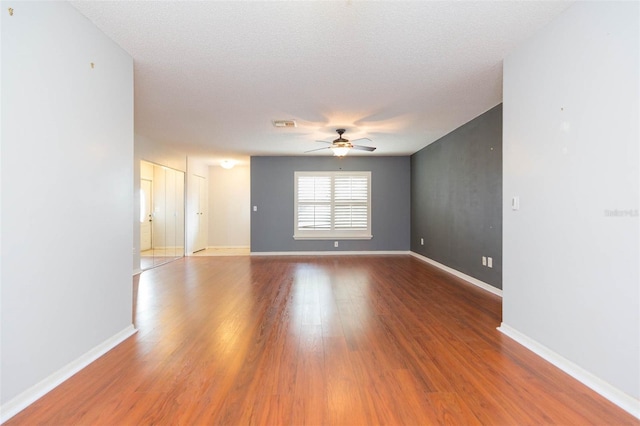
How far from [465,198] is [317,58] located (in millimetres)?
3243

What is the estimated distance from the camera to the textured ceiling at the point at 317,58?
6.65 ft

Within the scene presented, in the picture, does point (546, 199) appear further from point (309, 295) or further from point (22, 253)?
point (22, 253)

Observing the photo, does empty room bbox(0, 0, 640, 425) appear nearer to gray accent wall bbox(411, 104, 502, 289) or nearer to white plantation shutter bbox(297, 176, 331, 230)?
gray accent wall bbox(411, 104, 502, 289)

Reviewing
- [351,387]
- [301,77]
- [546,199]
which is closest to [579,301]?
[546,199]

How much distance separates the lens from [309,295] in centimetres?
379

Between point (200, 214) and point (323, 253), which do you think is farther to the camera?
point (200, 214)

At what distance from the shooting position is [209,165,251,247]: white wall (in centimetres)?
866

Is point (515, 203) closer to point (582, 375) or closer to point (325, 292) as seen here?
point (582, 375)

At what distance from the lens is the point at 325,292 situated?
392 cm

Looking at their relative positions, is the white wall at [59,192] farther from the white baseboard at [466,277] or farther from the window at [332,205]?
the window at [332,205]

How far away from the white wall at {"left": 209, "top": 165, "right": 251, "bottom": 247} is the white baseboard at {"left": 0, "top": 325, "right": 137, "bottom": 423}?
6341 mm

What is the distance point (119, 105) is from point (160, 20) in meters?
0.79

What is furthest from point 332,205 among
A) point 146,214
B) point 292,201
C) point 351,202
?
point 146,214

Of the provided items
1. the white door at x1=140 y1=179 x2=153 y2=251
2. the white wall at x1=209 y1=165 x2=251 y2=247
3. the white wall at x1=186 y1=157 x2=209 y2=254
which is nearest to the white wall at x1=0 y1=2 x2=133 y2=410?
the white door at x1=140 y1=179 x2=153 y2=251
